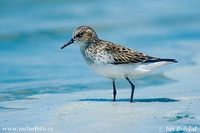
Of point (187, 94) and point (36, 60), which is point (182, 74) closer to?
point (187, 94)

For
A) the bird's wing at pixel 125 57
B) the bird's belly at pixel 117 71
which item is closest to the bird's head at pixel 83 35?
the bird's wing at pixel 125 57

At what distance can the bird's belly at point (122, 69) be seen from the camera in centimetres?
1064

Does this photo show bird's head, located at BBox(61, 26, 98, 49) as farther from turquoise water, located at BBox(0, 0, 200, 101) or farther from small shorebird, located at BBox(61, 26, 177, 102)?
turquoise water, located at BBox(0, 0, 200, 101)

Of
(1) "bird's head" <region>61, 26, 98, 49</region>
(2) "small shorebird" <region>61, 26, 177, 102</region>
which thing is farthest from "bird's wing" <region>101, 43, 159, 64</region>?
(1) "bird's head" <region>61, 26, 98, 49</region>

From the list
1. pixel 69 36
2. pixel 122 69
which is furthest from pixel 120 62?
pixel 69 36

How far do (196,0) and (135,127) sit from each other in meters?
13.5

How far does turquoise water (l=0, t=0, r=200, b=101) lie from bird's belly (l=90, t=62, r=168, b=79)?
2.01 m

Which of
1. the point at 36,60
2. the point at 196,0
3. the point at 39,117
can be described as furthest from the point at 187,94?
the point at 196,0

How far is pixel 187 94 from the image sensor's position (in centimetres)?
1158

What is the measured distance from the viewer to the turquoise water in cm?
1376

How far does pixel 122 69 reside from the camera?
35.1 ft

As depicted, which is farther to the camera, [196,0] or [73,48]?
[196,0]

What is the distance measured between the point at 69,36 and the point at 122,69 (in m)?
8.31

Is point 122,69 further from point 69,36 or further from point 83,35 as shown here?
point 69,36
